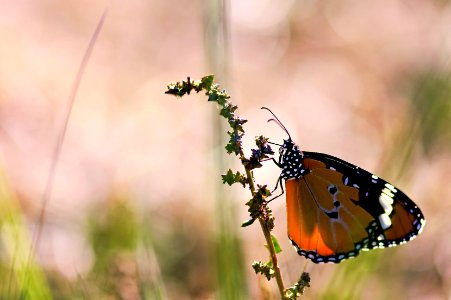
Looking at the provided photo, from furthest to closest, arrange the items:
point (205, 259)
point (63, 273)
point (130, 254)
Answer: point (205, 259), point (63, 273), point (130, 254)

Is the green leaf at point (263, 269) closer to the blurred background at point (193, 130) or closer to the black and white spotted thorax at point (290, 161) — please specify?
the blurred background at point (193, 130)

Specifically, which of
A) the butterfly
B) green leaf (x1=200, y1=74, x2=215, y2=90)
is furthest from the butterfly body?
green leaf (x1=200, y1=74, x2=215, y2=90)

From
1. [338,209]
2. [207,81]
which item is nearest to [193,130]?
[338,209]

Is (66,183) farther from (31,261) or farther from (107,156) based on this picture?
(31,261)

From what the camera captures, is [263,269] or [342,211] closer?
[263,269]

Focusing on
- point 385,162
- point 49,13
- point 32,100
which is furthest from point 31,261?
point 49,13

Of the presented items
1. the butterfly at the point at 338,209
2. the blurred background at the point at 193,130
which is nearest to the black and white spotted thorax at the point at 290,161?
the butterfly at the point at 338,209

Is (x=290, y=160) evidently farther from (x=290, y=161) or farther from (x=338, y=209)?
(x=338, y=209)
